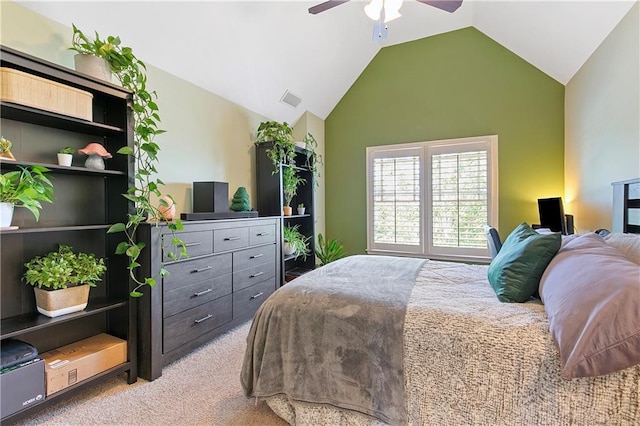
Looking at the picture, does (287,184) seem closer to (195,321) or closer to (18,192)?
(195,321)

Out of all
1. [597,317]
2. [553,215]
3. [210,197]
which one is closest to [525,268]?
[597,317]

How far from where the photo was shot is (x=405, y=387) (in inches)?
53.0

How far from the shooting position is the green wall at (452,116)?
12.5 ft

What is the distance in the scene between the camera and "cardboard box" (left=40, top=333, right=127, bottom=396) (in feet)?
5.68

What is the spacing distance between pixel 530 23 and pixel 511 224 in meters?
2.26

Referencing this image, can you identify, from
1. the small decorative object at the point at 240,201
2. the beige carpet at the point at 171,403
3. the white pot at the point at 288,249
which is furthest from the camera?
the white pot at the point at 288,249

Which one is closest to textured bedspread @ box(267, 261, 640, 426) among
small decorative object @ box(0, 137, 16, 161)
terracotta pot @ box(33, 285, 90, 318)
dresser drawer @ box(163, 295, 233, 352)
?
dresser drawer @ box(163, 295, 233, 352)

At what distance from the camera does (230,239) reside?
9.00 ft

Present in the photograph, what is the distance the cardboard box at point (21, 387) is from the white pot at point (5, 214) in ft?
2.40

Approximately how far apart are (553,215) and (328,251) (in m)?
2.77

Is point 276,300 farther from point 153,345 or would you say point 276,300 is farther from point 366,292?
point 153,345

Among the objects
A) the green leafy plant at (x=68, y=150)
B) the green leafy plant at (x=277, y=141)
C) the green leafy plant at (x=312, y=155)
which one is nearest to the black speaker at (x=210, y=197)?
the green leafy plant at (x=277, y=141)

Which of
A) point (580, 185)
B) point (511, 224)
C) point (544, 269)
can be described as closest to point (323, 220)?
point (511, 224)

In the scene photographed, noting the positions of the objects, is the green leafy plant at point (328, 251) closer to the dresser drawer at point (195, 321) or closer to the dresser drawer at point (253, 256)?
the dresser drawer at point (253, 256)
